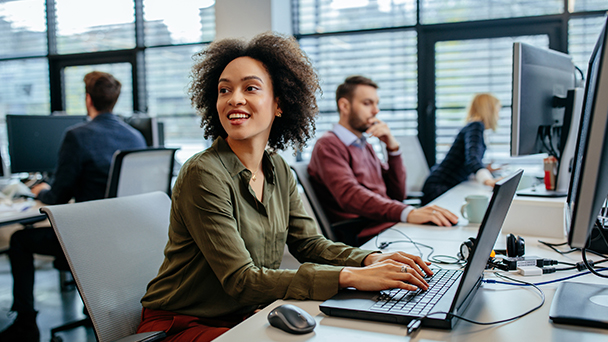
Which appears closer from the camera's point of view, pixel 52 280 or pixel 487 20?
pixel 52 280

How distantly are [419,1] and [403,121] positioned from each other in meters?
1.05

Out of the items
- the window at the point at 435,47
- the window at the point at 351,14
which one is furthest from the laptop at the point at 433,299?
the window at the point at 351,14

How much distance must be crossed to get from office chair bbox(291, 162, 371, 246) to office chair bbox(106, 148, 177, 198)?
2.60 feet

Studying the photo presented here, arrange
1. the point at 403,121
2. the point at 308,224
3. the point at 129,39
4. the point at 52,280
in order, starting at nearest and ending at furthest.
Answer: the point at 308,224
the point at 52,280
the point at 403,121
the point at 129,39

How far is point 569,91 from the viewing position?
187 cm

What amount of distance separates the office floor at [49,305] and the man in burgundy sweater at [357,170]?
143cm

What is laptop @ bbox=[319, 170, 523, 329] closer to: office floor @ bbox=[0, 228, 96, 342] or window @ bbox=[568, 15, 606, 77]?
office floor @ bbox=[0, 228, 96, 342]

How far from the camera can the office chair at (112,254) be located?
3.64 feet

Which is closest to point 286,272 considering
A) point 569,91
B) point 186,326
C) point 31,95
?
point 186,326

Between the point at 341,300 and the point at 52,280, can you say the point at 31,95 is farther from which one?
the point at 341,300

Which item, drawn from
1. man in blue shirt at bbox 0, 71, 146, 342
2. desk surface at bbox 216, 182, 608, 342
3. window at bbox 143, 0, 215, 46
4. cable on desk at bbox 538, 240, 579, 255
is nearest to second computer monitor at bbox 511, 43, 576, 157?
cable on desk at bbox 538, 240, 579, 255

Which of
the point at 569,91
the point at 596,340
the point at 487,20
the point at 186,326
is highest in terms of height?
the point at 487,20

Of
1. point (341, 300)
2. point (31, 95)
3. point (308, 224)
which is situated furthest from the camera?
point (31, 95)

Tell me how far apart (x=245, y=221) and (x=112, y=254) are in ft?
1.10
